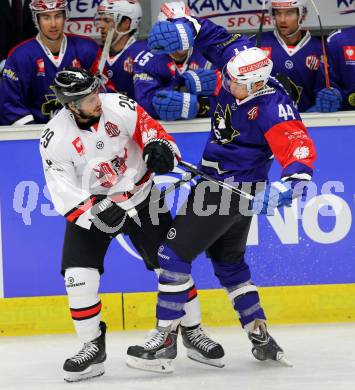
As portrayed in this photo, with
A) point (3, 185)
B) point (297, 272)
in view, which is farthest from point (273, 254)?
point (3, 185)

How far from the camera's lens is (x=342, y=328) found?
18.4ft

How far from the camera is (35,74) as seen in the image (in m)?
6.02

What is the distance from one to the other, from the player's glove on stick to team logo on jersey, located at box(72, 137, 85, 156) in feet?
0.70

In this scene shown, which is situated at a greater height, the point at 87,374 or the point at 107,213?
the point at 107,213

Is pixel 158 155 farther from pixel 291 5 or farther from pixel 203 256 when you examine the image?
pixel 291 5

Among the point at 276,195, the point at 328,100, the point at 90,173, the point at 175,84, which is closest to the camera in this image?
the point at 276,195

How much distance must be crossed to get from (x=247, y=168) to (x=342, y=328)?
1.14 metres

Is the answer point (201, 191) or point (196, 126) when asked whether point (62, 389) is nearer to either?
point (201, 191)

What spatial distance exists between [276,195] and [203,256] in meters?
1.29

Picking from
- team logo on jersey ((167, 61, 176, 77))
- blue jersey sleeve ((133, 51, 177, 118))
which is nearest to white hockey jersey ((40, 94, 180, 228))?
blue jersey sleeve ((133, 51, 177, 118))

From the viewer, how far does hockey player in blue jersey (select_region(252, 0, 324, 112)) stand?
6.07 m

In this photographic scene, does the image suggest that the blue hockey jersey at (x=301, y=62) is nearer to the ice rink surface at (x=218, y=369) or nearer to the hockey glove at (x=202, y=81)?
the hockey glove at (x=202, y=81)

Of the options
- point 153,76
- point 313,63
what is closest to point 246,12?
point 313,63

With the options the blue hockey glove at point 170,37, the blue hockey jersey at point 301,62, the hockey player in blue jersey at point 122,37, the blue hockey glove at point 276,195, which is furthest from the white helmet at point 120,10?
the blue hockey glove at point 276,195
